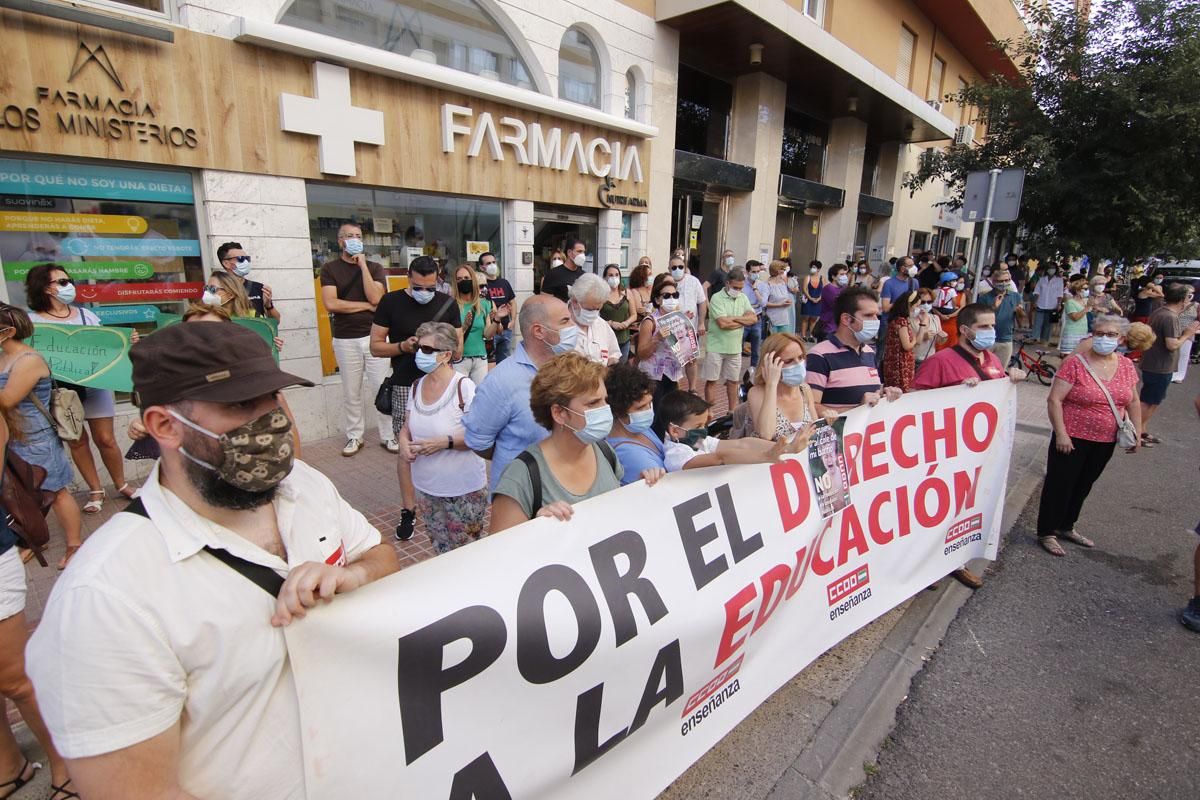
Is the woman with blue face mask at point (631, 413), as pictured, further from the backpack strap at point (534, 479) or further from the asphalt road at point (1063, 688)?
the asphalt road at point (1063, 688)

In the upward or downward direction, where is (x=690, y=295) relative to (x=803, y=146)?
downward

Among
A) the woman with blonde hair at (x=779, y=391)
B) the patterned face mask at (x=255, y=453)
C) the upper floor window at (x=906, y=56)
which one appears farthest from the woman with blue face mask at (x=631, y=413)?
the upper floor window at (x=906, y=56)

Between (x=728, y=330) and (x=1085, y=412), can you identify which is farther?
(x=728, y=330)

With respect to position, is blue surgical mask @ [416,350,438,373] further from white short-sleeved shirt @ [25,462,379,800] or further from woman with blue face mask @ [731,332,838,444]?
white short-sleeved shirt @ [25,462,379,800]

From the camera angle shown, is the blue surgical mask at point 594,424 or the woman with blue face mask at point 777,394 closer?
the blue surgical mask at point 594,424

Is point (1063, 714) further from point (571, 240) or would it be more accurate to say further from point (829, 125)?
point (829, 125)

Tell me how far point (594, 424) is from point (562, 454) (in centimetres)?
20

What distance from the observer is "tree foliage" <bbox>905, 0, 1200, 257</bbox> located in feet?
38.1

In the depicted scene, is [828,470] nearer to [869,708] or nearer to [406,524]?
[869,708]

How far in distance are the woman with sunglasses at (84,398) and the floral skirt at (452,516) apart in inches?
101

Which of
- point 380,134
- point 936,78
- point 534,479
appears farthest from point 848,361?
point 936,78

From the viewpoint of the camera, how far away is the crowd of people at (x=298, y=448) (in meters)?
1.17

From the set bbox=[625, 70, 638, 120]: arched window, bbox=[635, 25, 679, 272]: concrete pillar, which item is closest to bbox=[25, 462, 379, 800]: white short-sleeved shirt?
bbox=[635, 25, 679, 272]: concrete pillar

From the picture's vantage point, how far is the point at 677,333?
19.1 ft
